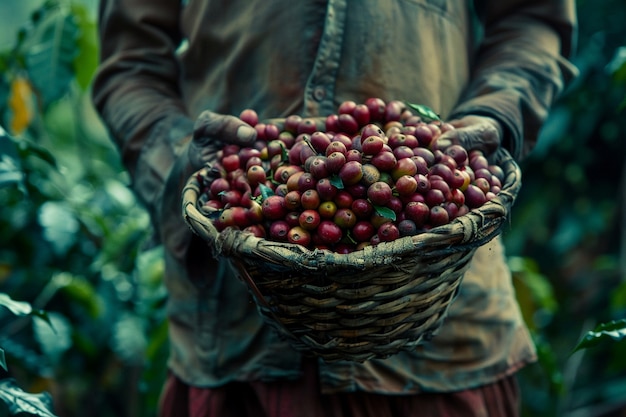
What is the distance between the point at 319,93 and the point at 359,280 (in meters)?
0.52

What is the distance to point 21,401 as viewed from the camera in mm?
1379

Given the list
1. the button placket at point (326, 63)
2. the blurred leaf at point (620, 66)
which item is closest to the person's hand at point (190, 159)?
the button placket at point (326, 63)

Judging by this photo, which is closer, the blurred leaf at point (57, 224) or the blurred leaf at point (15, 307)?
the blurred leaf at point (15, 307)

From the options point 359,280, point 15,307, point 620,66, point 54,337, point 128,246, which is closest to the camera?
point 359,280

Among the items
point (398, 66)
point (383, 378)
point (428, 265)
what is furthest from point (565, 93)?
point (428, 265)

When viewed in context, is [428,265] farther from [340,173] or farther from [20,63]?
[20,63]

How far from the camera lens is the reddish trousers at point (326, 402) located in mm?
1509

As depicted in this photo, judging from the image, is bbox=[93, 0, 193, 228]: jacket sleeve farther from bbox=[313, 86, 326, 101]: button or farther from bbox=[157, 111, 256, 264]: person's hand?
bbox=[313, 86, 326, 101]: button

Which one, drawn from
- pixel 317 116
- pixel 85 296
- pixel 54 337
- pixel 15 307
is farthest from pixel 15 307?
pixel 85 296

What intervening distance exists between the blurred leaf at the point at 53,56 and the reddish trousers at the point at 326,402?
3.19 ft

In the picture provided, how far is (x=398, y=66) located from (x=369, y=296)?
59 centimetres

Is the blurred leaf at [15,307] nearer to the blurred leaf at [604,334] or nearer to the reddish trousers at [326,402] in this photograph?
the reddish trousers at [326,402]

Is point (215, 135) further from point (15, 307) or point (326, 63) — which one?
point (15, 307)

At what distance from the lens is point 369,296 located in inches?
45.9
